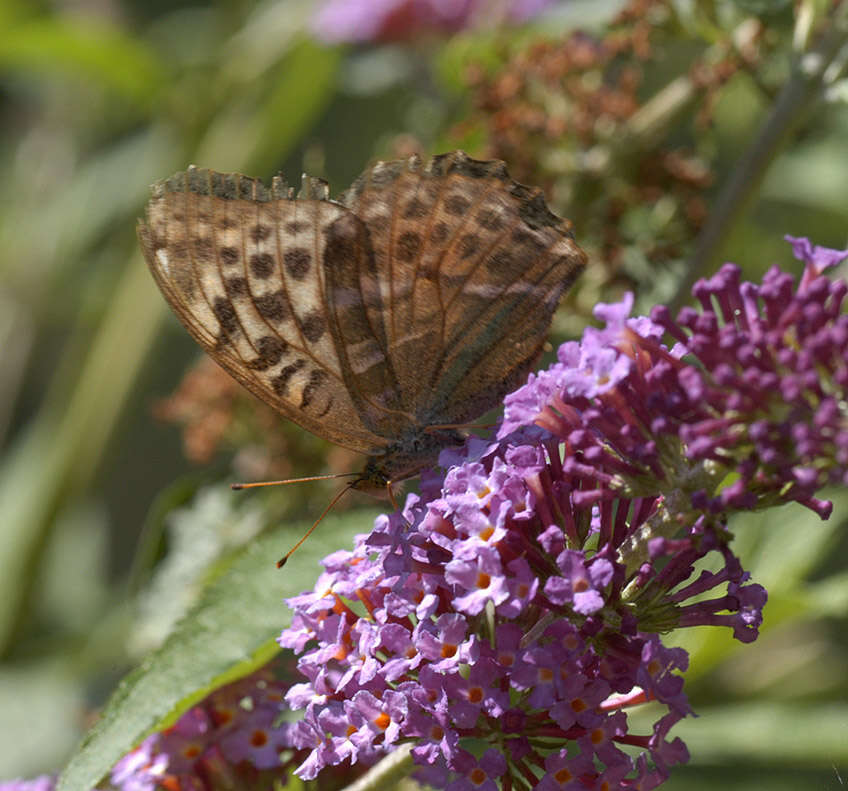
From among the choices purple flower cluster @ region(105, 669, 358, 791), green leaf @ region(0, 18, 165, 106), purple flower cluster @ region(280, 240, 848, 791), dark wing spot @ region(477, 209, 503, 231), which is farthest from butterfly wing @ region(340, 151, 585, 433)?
green leaf @ region(0, 18, 165, 106)

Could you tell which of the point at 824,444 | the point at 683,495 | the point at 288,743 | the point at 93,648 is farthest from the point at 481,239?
the point at 93,648

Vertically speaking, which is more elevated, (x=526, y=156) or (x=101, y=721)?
(x=526, y=156)

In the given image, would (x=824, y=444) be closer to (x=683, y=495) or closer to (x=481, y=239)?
(x=683, y=495)

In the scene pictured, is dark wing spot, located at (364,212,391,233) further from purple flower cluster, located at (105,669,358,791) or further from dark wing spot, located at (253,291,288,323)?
purple flower cluster, located at (105,669,358,791)

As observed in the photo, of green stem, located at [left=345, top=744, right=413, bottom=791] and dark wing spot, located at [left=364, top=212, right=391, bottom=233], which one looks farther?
dark wing spot, located at [left=364, top=212, right=391, bottom=233]

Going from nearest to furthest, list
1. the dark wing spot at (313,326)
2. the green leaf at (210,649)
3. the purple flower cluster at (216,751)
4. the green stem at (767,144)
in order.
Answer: the green leaf at (210,649), the purple flower cluster at (216,751), the dark wing spot at (313,326), the green stem at (767,144)

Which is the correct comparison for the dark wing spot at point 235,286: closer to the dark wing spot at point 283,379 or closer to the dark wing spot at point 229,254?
the dark wing spot at point 229,254

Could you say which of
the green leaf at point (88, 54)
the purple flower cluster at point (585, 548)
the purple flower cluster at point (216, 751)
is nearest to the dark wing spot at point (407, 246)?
the purple flower cluster at point (585, 548)
